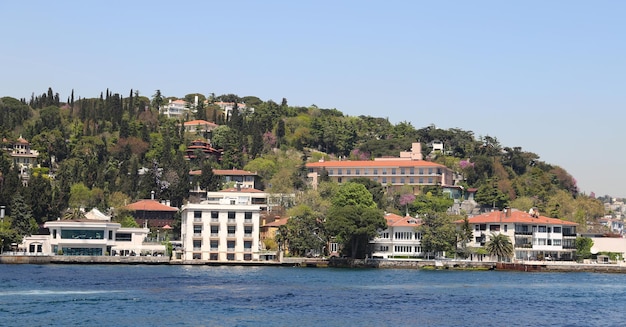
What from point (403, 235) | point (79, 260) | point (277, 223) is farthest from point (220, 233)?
point (403, 235)

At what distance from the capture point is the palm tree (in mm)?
103312

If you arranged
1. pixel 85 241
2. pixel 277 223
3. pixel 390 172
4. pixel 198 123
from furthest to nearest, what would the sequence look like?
pixel 198 123 → pixel 390 172 → pixel 277 223 → pixel 85 241

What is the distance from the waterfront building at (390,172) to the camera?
143 m

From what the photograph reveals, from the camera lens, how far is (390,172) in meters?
145

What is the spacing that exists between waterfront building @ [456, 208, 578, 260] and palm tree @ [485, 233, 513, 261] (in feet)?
10.4

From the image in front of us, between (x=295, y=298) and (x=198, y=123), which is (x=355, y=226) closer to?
(x=295, y=298)

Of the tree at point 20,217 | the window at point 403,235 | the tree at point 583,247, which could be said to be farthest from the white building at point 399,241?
the tree at point 20,217

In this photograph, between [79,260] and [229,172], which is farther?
[229,172]

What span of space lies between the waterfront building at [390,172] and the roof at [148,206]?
30.4 meters

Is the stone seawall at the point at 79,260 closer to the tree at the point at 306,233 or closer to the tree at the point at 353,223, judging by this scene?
the tree at the point at 306,233

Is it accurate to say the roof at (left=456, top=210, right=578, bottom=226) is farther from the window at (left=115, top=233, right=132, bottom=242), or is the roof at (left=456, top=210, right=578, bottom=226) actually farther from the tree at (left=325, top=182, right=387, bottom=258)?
the window at (left=115, top=233, right=132, bottom=242)

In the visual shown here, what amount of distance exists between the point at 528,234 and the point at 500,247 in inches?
278

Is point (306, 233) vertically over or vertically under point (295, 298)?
over


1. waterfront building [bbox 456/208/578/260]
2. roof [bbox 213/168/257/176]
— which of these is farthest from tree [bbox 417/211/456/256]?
roof [bbox 213/168/257/176]
